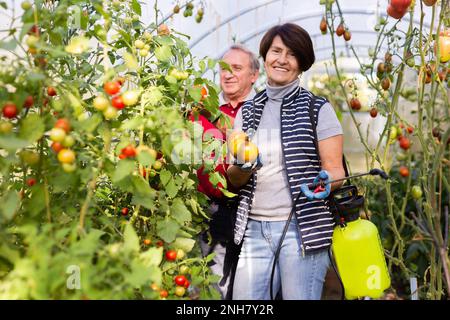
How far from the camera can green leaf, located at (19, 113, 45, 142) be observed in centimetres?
105

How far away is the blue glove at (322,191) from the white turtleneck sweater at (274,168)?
11 centimetres

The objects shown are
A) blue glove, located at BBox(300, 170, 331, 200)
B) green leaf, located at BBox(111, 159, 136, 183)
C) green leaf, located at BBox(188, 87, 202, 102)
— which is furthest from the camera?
blue glove, located at BBox(300, 170, 331, 200)

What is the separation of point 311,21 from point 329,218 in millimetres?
4012

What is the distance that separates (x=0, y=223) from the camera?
104cm

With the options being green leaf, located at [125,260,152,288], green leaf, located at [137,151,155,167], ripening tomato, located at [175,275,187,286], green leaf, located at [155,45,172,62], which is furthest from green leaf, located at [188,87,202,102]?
green leaf, located at [125,260,152,288]

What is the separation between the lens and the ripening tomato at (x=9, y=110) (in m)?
1.04

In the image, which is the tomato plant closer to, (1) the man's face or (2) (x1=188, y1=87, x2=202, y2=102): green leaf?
(2) (x1=188, y1=87, x2=202, y2=102): green leaf

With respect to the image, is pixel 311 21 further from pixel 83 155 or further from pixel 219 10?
pixel 83 155

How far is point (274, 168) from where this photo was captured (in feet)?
5.55

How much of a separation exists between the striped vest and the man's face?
1.33 feet

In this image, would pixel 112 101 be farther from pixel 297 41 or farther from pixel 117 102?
pixel 297 41
